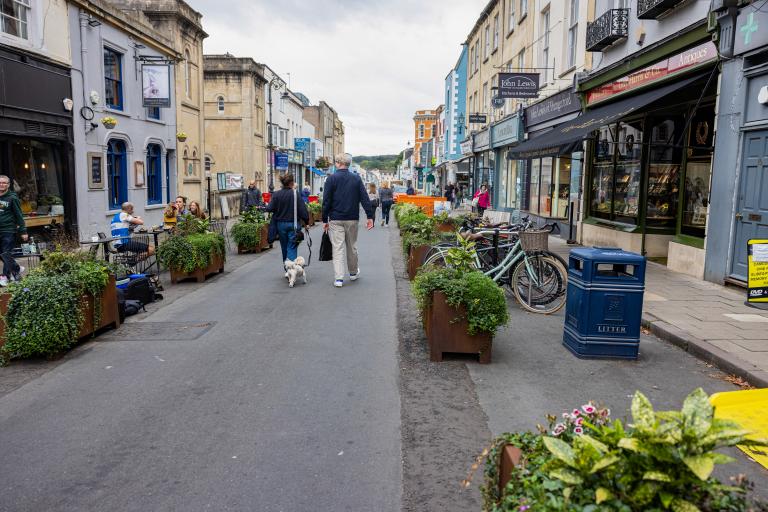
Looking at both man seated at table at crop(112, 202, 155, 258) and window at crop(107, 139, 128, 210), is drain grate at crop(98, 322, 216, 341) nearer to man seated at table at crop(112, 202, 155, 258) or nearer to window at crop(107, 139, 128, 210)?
man seated at table at crop(112, 202, 155, 258)

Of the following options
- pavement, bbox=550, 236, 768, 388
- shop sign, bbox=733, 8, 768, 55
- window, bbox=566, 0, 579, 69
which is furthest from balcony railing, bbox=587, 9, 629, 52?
pavement, bbox=550, 236, 768, 388

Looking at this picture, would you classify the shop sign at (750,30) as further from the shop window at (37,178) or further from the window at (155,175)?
the window at (155,175)

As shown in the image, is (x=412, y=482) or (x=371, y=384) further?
(x=371, y=384)

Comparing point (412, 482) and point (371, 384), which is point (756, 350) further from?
point (412, 482)

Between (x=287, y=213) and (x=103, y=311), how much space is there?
4.18 meters

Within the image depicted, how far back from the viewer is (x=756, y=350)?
6.27m

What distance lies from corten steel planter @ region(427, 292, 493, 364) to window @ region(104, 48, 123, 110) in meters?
15.1

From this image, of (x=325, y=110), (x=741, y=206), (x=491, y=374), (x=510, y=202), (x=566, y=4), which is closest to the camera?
(x=491, y=374)

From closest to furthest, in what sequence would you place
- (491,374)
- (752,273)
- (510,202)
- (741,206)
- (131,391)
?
(131,391) → (491,374) → (752,273) → (741,206) → (510,202)

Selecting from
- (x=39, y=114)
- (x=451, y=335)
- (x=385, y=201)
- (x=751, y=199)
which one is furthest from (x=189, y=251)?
(x=385, y=201)

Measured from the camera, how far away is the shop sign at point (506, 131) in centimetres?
2438

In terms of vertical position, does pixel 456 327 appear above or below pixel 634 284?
below

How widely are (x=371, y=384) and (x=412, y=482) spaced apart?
179 centimetres

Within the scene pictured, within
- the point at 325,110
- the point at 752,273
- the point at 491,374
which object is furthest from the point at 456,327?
the point at 325,110
